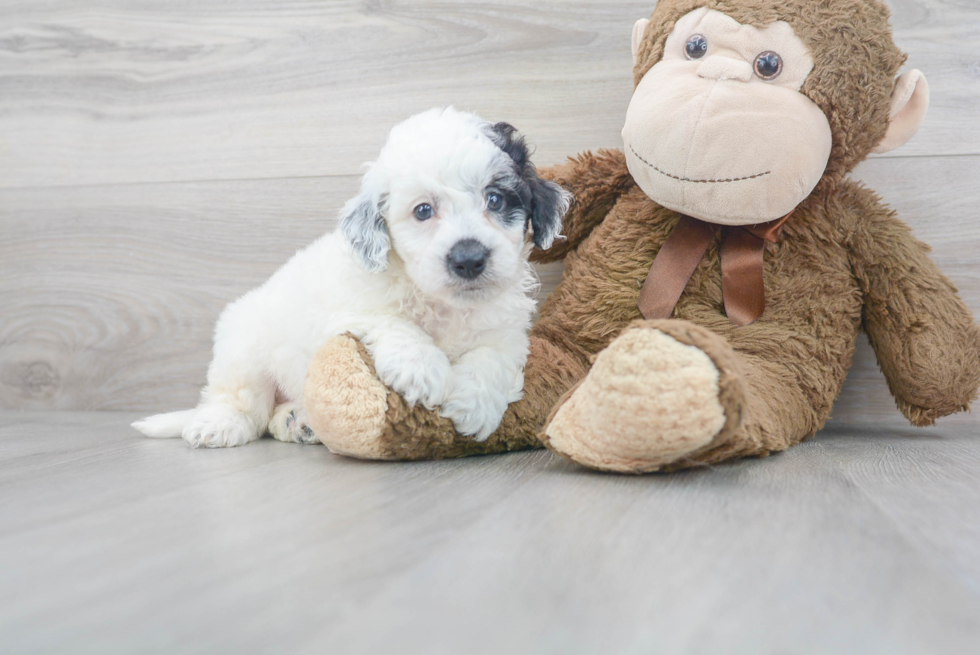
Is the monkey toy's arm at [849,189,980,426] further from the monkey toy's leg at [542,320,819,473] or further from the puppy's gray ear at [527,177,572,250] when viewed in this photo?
the puppy's gray ear at [527,177,572,250]

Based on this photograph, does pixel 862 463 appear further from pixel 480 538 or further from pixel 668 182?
pixel 480 538

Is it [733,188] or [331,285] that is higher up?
[733,188]

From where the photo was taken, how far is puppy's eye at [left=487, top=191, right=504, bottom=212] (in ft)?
4.14

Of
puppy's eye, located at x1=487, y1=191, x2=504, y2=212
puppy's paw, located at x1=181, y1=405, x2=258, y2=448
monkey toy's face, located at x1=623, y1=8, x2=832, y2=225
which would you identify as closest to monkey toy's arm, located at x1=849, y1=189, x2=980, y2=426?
monkey toy's face, located at x1=623, y1=8, x2=832, y2=225

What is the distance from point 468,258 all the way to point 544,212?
0.23 meters

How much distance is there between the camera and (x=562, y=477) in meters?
1.08

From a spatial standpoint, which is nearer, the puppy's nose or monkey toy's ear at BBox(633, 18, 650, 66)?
the puppy's nose

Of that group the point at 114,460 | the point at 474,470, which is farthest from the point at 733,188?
the point at 114,460

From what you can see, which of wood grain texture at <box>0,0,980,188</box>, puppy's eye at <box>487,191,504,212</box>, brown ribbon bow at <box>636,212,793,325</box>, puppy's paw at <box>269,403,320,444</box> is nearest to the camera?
puppy's eye at <box>487,191,504,212</box>

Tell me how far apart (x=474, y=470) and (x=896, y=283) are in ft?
2.85

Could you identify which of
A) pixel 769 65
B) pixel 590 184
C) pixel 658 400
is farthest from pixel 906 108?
pixel 658 400

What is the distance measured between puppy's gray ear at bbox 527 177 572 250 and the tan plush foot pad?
1.22ft

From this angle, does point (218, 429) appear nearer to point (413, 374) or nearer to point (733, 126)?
point (413, 374)

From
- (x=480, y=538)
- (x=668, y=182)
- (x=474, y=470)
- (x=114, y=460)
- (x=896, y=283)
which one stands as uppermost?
(x=668, y=182)
